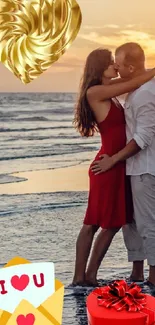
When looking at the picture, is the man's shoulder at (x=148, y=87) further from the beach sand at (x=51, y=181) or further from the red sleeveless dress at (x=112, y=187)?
the beach sand at (x=51, y=181)

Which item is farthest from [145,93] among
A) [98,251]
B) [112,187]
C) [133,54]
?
[98,251]

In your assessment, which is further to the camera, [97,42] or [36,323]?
[97,42]

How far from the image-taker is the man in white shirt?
2670mm

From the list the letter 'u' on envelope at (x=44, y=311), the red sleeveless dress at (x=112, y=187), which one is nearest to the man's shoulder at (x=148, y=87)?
the red sleeveless dress at (x=112, y=187)

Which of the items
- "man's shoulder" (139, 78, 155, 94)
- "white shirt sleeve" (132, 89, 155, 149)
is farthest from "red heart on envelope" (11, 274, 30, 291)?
"man's shoulder" (139, 78, 155, 94)

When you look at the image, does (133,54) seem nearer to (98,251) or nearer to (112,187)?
(112,187)

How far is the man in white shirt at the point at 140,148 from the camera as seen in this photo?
8.76ft

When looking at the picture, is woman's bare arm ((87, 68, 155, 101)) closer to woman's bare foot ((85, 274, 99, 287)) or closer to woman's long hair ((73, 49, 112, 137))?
woman's long hair ((73, 49, 112, 137))

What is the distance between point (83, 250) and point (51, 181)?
65cm

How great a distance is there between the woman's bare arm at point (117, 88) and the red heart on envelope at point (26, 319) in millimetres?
882

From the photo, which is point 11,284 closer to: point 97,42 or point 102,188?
point 102,188

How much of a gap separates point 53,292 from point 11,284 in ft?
0.41

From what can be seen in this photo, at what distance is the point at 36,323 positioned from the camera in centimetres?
216

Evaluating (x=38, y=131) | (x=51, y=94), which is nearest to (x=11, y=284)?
(x=51, y=94)
